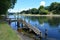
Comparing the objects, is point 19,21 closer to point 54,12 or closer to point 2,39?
point 2,39

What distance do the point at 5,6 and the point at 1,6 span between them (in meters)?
1.55

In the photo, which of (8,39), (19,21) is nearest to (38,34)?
(8,39)

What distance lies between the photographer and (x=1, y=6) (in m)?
46.2

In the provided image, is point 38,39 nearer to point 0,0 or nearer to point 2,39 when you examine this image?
point 2,39

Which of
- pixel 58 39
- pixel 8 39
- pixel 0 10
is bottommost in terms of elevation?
pixel 58 39

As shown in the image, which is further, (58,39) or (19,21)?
(19,21)

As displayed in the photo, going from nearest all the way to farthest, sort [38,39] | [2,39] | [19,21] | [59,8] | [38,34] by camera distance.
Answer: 1. [2,39]
2. [38,39]
3. [38,34]
4. [19,21]
5. [59,8]

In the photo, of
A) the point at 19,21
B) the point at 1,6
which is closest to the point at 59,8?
the point at 19,21

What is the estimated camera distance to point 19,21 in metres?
57.3

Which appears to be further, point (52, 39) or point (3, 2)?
point (3, 2)

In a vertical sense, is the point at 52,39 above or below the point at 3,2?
below

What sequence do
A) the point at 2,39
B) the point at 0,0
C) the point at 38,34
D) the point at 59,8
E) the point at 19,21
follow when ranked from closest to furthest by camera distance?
the point at 2,39 → the point at 38,34 → the point at 0,0 → the point at 19,21 → the point at 59,8

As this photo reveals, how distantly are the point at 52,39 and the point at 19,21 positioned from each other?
2559 centimetres

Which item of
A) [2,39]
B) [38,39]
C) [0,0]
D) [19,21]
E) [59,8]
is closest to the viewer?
[2,39]
